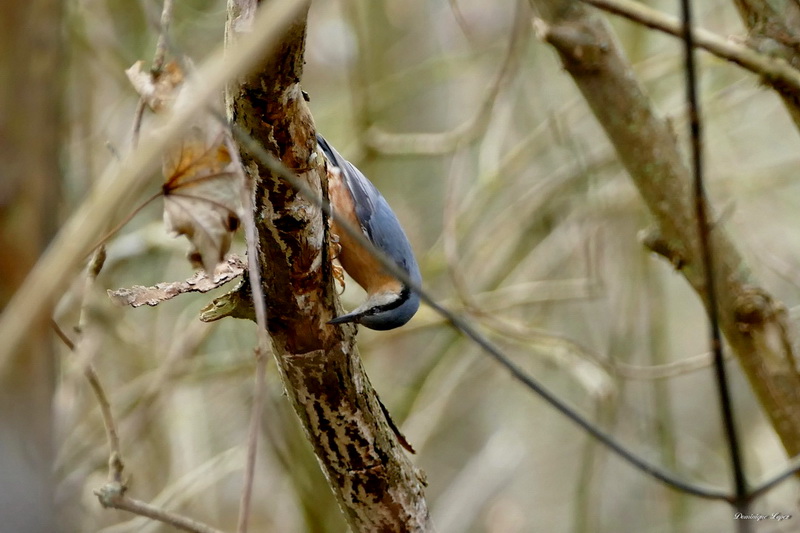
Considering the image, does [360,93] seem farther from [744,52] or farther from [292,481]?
[744,52]

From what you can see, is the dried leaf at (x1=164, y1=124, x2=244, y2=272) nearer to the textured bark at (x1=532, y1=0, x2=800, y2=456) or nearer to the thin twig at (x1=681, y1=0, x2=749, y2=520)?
the thin twig at (x1=681, y1=0, x2=749, y2=520)

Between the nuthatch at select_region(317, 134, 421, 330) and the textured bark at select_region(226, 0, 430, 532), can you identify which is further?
the nuthatch at select_region(317, 134, 421, 330)

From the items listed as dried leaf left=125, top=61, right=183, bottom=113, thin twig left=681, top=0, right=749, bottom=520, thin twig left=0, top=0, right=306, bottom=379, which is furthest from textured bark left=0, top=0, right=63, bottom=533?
dried leaf left=125, top=61, right=183, bottom=113

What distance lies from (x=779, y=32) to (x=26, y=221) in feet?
6.68

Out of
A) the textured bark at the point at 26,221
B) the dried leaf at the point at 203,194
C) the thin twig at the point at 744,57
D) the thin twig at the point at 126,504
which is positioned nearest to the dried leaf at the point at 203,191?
the dried leaf at the point at 203,194

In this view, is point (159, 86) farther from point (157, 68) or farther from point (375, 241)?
point (375, 241)

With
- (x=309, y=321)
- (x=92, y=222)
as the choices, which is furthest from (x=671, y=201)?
(x=92, y=222)

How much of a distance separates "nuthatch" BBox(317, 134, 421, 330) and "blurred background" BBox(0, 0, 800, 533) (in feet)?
1.33

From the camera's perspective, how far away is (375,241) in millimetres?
2902

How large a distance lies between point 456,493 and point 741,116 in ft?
9.05

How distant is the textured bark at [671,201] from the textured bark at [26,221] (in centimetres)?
177

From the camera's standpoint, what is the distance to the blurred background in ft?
10.8

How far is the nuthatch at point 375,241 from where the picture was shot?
2.76 metres

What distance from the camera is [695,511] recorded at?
5.66 m
